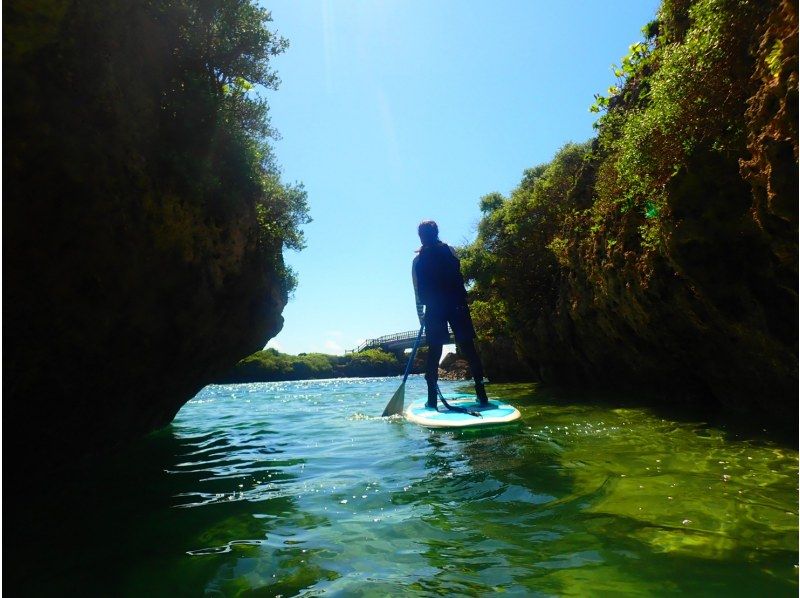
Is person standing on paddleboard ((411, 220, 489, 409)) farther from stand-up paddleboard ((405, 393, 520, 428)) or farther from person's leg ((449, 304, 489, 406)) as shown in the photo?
stand-up paddleboard ((405, 393, 520, 428))

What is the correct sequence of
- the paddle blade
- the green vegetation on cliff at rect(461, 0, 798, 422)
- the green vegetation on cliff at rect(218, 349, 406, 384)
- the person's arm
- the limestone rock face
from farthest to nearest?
1. the green vegetation on cliff at rect(218, 349, 406, 384)
2. the paddle blade
3. the person's arm
4. the green vegetation on cliff at rect(461, 0, 798, 422)
5. the limestone rock face

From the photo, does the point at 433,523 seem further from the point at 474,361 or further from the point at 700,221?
the point at 474,361

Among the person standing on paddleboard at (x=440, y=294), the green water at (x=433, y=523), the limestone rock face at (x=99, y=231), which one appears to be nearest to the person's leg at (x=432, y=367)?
the person standing on paddleboard at (x=440, y=294)

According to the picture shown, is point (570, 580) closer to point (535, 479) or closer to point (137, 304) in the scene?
point (535, 479)

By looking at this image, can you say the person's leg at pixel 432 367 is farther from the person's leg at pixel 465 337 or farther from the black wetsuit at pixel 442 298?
the person's leg at pixel 465 337

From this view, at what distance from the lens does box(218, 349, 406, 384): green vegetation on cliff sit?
180 feet

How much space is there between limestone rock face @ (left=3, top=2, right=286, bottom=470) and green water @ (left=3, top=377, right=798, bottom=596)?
1.20 metres

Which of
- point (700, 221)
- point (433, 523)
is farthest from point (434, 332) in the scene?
point (433, 523)

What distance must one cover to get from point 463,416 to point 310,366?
53.2 metres

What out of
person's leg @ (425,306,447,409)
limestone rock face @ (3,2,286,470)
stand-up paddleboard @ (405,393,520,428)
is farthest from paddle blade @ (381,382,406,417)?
limestone rock face @ (3,2,286,470)

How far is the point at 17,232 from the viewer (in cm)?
448

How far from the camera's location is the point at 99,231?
5.25m

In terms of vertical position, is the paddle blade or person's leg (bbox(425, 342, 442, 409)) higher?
person's leg (bbox(425, 342, 442, 409))

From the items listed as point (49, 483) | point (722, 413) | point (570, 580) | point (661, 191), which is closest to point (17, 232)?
point (49, 483)
